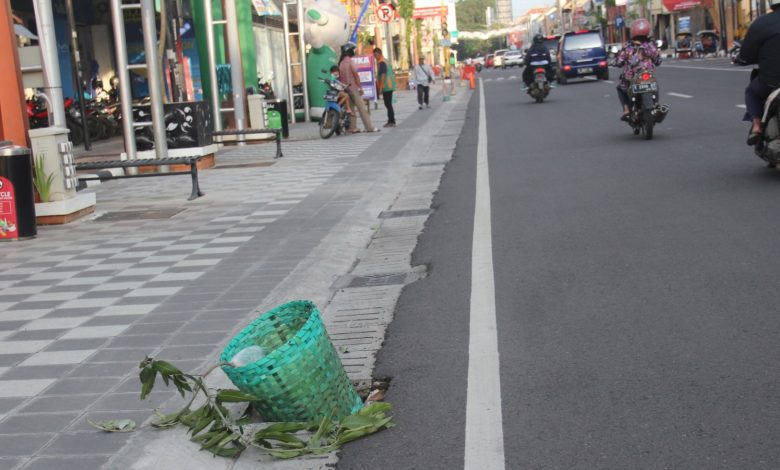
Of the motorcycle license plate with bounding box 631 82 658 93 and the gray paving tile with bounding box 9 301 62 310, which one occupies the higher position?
the motorcycle license plate with bounding box 631 82 658 93

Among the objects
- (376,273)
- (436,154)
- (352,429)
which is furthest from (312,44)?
(352,429)

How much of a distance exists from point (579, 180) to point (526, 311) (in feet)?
20.4

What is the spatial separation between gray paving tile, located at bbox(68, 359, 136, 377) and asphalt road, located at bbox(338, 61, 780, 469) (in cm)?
133

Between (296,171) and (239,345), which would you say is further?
(296,171)

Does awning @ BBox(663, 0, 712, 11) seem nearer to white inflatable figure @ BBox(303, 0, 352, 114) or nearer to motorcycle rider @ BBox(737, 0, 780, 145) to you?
white inflatable figure @ BBox(303, 0, 352, 114)

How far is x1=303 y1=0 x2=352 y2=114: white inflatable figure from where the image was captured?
2916 centimetres

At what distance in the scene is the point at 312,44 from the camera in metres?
29.5

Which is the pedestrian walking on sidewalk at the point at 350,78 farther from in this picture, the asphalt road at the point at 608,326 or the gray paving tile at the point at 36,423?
the gray paving tile at the point at 36,423

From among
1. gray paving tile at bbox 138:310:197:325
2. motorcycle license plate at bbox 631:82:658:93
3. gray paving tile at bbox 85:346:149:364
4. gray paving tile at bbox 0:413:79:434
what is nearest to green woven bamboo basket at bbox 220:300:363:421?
gray paving tile at bbox 0:413:79:434

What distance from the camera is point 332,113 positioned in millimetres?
23859

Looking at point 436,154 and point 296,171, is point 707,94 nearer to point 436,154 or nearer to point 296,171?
point 436,154

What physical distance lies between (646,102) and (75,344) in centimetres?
1154

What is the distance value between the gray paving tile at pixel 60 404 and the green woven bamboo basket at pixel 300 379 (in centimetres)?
89

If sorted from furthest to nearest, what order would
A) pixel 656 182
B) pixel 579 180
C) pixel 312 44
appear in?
pixel 312 44 → pixel 579 180 → pixel 656 182
